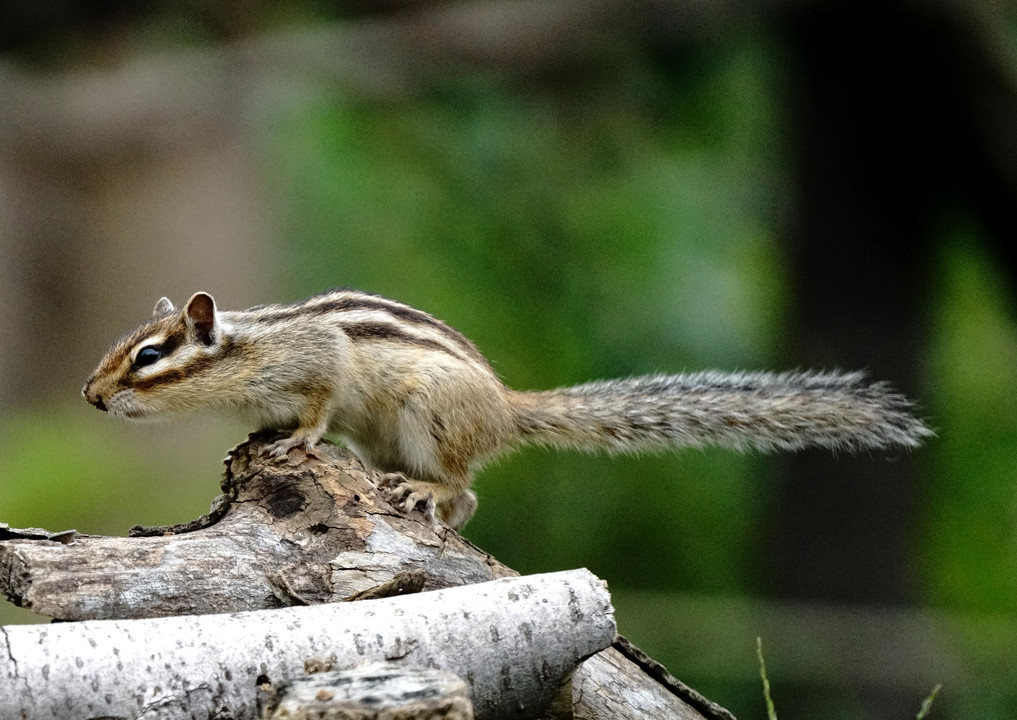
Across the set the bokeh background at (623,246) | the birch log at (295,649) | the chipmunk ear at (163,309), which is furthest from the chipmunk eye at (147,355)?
the bokeh background at (623,246)

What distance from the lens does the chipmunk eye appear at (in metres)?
3.66

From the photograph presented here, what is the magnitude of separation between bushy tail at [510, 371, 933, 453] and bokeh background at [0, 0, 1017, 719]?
150cm

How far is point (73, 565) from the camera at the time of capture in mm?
2529

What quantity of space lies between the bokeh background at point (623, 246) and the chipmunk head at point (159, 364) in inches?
105

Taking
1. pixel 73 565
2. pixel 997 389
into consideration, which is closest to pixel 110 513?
pixel 73 565

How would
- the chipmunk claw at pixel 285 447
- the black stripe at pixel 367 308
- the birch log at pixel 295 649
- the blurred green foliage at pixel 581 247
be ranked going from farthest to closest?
the blurred green foliage at pixel 581 247, the black stripe at pixel 367 308, the chipmunk claw at pixel 285 447, the birch log at pixel 295 649

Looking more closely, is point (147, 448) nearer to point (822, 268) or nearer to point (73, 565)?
point (822, 268)

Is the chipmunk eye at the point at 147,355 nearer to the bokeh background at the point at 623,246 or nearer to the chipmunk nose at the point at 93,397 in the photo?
the chipmunk nose at the point at 93,397

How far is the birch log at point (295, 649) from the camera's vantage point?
2107 mm

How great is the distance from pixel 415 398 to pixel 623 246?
417cm

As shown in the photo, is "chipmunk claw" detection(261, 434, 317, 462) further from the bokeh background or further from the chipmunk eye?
the bokeh background

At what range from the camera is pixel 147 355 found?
367 centimetres

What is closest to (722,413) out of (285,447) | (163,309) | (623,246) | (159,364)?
(285,447)

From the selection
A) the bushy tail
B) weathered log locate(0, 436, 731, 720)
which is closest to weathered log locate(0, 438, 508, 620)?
weathered log locate(0, 436, 731, 720)
